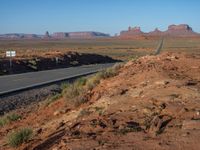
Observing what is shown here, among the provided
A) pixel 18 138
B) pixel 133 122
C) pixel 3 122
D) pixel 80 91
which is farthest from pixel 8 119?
pixel 133 122

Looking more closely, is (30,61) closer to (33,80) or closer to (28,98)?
(33,80)

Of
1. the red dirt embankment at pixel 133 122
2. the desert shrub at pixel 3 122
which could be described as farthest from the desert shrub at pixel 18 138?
the desert shrub at pixel 3 122

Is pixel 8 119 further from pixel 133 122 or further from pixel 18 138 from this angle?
pixel 133 122

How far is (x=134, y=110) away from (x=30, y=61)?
124 ft

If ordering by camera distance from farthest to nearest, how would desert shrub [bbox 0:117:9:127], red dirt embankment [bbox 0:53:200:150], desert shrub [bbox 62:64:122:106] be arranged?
desert shrub [bbox 62:64:122:106] → desert shrub [bbox 0:117:9:127] → red dirt embankment [bbox 0:53:200:150]

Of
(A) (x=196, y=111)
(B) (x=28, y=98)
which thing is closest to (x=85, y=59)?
(B) (x=28, y=98)

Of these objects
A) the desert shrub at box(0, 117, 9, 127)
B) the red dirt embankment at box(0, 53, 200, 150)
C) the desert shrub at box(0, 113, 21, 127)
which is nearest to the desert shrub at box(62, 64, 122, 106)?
the red dirt embankment at box(0, 53, 200, 150)

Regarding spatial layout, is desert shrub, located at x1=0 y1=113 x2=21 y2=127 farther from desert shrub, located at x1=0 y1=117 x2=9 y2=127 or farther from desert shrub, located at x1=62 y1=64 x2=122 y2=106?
desert shrub, located at x1=62 y1=64 x2=122 y2=106

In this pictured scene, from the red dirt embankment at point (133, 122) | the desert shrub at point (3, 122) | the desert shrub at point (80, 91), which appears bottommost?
the desert shrub at point (3, 122)

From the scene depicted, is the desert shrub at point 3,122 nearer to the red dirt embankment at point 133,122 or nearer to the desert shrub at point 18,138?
the red dirt embankment at point 133,122

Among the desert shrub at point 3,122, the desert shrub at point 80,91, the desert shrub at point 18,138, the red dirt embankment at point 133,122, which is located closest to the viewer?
the red dirt embankment at point 133,122

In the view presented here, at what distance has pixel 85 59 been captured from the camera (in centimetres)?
5975

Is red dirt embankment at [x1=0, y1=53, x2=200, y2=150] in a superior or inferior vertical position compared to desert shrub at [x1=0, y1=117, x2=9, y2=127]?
superior

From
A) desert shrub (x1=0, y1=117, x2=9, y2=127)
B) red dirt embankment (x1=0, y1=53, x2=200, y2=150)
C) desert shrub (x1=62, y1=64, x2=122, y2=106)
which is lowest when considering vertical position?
desert shrub (x1=0, y1=117, x2=9, y2=127)
